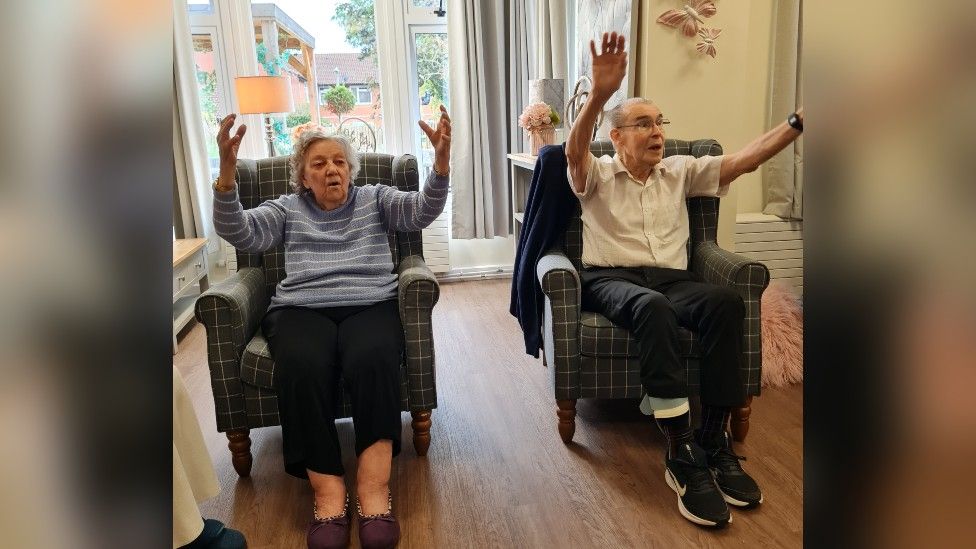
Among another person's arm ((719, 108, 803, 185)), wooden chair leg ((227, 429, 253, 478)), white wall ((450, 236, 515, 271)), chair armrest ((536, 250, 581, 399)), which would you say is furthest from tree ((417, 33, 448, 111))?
wooden chair leg ((227, 429, 253, 478))

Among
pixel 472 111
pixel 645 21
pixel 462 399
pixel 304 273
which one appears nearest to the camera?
pixel 304 273

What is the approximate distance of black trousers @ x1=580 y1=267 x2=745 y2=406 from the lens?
1722 millimetres

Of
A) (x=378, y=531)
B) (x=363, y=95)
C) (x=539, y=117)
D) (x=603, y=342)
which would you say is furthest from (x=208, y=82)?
(x=378, y=531)

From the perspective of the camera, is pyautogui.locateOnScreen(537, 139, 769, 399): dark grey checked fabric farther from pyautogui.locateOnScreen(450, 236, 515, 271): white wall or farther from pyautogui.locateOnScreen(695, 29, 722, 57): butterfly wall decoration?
pyautogui.locateOnScreen(450, 236, 515, 271): white wall

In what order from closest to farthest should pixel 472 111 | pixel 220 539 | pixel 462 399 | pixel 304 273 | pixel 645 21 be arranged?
pixel 220 539 → pixel 304 273 → pixel 462 399 → pixel 645 21 → pixel 472 111

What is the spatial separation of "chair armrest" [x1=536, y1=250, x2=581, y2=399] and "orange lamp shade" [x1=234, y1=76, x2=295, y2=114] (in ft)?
6.86

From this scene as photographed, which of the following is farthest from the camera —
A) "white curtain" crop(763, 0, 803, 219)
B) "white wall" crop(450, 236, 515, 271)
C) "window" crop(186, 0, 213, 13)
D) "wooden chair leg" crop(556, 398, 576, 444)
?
"white wall" crop(450, 236, 515, 271)

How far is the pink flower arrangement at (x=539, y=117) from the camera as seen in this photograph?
2.98 metres

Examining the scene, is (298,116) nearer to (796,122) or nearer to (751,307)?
(751,307)
